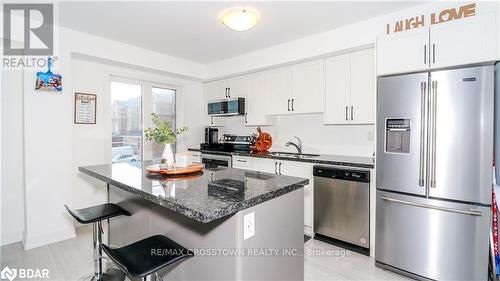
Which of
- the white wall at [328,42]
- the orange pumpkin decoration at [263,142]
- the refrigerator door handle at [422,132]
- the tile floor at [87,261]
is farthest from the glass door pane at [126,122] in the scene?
the refrigerator door handle at [422,132]

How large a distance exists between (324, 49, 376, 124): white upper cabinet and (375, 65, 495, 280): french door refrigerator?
1.61 feet

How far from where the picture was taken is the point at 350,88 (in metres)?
3.00

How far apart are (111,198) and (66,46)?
1.96 metres

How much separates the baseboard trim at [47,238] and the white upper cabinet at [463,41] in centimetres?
418

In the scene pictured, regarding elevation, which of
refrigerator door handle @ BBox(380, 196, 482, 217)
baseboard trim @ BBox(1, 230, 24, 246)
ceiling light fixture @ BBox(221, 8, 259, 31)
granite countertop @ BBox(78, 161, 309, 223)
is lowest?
baseboard trim @ BBox(1, 230, 24, 246)

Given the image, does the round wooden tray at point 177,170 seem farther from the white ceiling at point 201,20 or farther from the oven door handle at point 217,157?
the oven door handle at point 217,157

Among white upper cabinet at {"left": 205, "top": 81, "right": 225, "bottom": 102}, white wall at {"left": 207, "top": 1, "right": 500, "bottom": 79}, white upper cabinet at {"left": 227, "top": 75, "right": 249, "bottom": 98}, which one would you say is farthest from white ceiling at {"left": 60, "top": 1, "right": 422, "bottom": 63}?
white upper cabinet at {"left": 205, "top": 81, "right": 225, "bottom": 102}

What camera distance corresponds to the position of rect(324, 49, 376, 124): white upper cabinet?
2863mm

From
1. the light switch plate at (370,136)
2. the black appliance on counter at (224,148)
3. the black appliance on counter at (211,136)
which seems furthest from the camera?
the black appliance on counter at (211,136)

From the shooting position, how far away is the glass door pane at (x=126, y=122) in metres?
3.79

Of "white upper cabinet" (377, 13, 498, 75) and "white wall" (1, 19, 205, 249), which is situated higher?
"white upper cabinet" (377, 13, 498, 75)

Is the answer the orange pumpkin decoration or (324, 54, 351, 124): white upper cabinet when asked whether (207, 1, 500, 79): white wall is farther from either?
the orange pumpkin decoration
